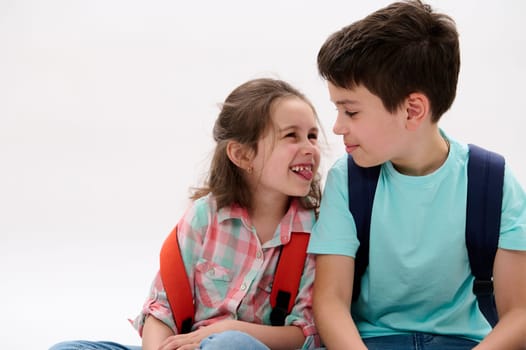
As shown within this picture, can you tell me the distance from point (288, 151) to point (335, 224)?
22 centimetres

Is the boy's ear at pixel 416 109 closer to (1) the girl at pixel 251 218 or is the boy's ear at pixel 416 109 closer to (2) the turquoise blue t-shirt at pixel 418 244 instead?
(2) the turquoise blue t-shirt at pixel 418 244

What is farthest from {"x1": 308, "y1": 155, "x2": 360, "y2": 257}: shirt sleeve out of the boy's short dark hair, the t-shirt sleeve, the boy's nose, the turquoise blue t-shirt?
the t-shirt sleeve

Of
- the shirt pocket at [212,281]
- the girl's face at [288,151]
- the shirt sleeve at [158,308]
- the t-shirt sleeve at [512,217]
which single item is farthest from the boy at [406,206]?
the shirt sleeve at [158,308]

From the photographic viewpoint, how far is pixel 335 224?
2070 mm

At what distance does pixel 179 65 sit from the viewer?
11.1ft

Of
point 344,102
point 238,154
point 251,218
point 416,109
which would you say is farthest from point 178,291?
point 416,109

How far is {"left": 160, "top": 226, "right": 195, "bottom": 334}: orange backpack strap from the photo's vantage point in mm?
2141

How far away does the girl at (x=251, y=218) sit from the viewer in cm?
213

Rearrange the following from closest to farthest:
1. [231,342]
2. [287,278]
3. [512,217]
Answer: [231,342], [512,217], [287,278]

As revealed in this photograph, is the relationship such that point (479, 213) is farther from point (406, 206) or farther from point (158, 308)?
point (158, 308)

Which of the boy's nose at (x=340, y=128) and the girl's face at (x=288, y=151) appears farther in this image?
the girl's face at (x=288, y=151)

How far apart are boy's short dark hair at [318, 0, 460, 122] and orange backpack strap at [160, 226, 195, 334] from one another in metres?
0.59

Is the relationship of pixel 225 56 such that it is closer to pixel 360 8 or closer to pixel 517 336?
pixel 360 8

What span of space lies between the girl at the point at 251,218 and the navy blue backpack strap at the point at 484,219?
1.27 ft
